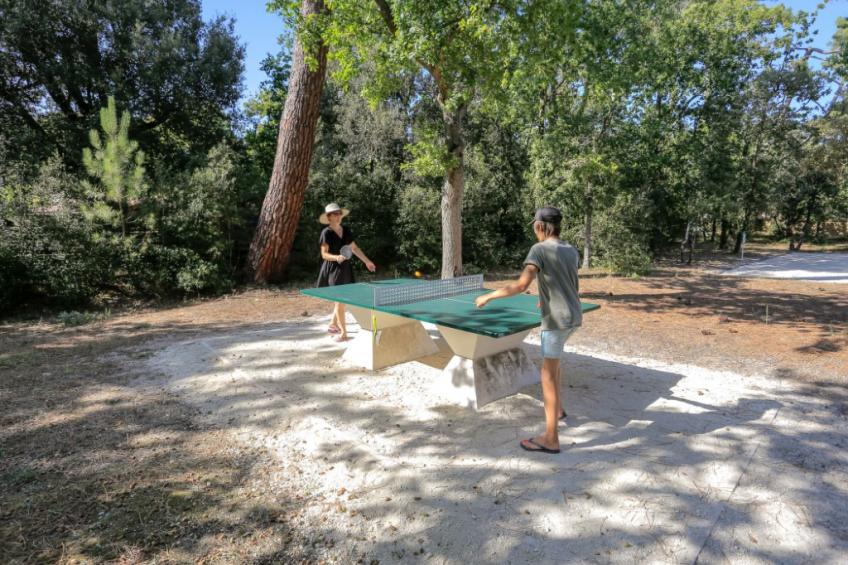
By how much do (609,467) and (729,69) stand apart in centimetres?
2038

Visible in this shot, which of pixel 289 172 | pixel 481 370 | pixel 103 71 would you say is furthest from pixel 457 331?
pixel 103 71

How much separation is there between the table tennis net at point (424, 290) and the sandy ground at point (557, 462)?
883 millimetres

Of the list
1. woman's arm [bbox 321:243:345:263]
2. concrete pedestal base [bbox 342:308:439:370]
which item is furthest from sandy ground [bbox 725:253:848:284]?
woman's arm [bbox 321:243:345:263]

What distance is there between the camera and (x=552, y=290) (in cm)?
340

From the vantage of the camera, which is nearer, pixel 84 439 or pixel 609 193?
pixel 84 439

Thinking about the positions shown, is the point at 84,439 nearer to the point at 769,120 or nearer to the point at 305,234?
the point at 305,234

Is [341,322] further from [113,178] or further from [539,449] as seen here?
[113,178]

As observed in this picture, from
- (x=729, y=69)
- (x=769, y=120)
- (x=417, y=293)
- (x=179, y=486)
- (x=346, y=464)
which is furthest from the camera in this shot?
(x=769, y=120)

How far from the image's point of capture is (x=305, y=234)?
12.9 meters

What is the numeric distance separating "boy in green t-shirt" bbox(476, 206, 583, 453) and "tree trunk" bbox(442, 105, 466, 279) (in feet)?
18.0

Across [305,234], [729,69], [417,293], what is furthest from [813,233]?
[417,293]

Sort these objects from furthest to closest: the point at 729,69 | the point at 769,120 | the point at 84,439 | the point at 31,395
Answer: the point at 769,120, the point at 729,69, the point at 31,395, the point at 84,439

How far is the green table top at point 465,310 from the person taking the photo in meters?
3.84

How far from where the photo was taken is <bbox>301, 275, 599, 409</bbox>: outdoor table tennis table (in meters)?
4.19
